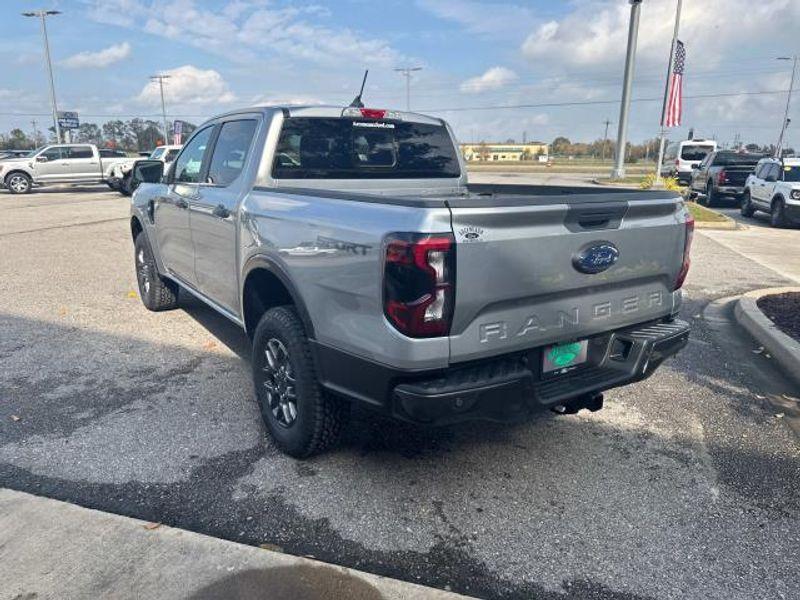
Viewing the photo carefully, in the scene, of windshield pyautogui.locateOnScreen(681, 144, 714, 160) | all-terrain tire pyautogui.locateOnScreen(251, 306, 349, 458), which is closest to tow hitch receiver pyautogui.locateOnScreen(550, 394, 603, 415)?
all-terrain tire pyautogui.locateOnScreen(251, 306, 349, 458)

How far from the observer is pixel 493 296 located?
2.61 metres

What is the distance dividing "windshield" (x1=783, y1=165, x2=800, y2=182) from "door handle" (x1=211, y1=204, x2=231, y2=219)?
583 inches

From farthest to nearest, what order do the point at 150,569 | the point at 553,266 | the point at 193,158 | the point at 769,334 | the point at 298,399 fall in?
the point at 769,334, the point at 193,158, the point at 298,399, the point at 553,266, the point at 150,569

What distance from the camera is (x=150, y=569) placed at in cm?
257

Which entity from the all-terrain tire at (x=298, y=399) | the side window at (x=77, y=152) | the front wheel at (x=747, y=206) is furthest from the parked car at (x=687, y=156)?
the all-terrain tire at (x=298, y=399)

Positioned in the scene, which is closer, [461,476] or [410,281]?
[410,281]

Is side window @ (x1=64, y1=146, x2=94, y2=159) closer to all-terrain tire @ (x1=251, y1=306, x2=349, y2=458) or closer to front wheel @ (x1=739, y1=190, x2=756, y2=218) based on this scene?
front wheel @ (x1=739, y1=190, x2=756, y2=218)

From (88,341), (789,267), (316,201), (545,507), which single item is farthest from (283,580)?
(789,267)

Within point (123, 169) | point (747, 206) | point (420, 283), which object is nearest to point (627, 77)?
point (747, 206)

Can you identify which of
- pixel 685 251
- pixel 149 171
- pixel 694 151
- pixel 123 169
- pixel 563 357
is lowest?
pixel 563 357

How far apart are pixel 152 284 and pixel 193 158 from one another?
6.31 ft

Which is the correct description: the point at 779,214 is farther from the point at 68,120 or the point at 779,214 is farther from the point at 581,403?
the point at 68,120

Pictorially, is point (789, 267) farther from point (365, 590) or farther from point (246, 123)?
point (365, 590)

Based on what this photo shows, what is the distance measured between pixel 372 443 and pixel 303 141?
202 cm
